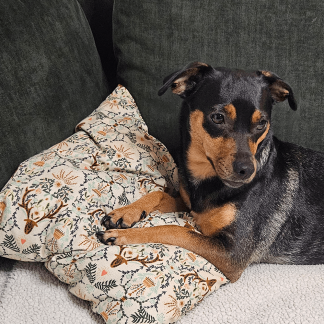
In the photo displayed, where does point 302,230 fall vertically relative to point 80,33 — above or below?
below

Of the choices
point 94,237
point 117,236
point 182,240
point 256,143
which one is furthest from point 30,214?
point 256,143

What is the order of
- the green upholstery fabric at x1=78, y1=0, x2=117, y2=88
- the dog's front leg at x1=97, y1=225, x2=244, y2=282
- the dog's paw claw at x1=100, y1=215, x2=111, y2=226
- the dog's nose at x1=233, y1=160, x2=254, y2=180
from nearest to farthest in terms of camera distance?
the dog's nose at x1=233, y1=160, x2=254, y2=180
the dog's front leg at x1=97, y1=225, x2=244, y2=282
the dog's paw claw at x1=100, y1=215, x2=111, y2=226
the green upholstery fabric at x1=78, y1=0, x2=117, y2=88

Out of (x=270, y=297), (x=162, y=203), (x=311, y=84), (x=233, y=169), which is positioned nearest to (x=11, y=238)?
(x=162, y=203)

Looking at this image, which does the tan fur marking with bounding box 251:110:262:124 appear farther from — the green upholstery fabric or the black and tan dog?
the green upholstery fabric

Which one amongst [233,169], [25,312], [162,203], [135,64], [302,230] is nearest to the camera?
[25,312]

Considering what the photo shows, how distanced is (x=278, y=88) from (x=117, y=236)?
3.82 feet

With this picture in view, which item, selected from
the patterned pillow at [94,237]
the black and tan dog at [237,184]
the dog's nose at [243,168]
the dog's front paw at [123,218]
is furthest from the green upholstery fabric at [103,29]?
the dog's nose at [243,168]

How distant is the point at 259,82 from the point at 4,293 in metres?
1.63

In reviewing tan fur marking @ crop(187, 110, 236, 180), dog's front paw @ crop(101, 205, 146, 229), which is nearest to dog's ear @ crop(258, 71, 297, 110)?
tan fur marking @ crop(187, 110, 236, 180)

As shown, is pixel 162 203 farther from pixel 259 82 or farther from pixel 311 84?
pixel 311 84

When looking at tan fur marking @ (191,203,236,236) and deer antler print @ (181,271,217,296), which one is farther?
tan fur marking @ (191,203,236,236)

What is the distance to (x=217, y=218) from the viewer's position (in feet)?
6.48

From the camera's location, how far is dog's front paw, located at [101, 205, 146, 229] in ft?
6.40

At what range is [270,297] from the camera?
181cm
